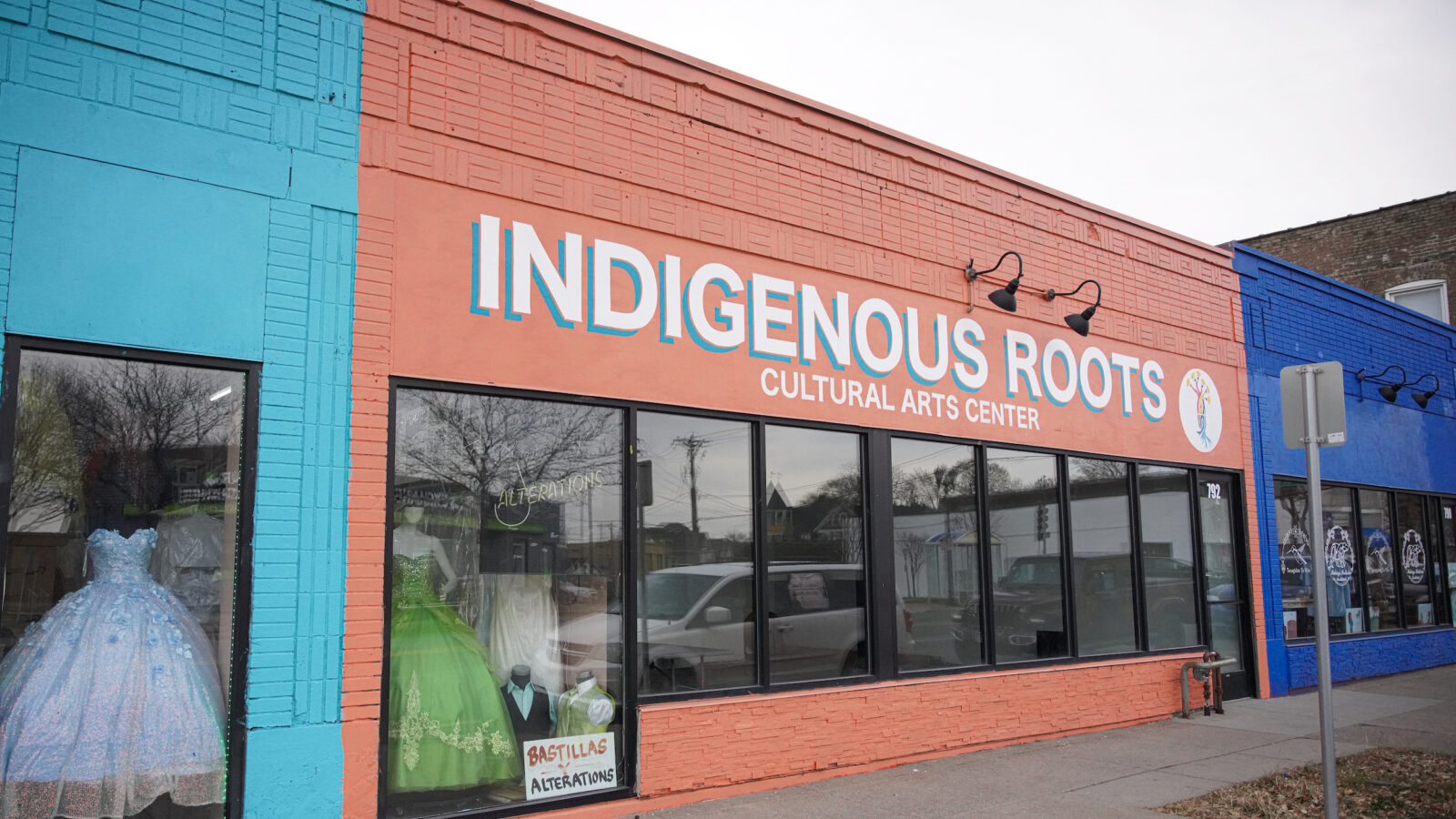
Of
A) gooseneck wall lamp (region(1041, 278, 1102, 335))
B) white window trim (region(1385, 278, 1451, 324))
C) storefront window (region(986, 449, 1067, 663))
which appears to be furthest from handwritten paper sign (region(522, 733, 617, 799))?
white window trim (region(1385, 278, 1451, 324))

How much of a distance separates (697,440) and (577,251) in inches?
66.1

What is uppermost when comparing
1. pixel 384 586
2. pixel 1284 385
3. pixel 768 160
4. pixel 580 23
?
pixel 580 23

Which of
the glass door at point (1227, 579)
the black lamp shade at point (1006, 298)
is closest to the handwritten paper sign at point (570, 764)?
the black lamp shade at point (1006, 298)

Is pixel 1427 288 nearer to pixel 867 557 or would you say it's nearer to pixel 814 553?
pixel 867 557

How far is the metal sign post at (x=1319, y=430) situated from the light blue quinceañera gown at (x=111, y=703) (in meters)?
6.40

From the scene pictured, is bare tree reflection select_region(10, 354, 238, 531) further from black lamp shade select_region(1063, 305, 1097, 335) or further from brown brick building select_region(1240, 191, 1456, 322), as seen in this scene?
brown brick building select_region(1240, 191, 1456, 322)

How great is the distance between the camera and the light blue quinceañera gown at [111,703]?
16.5 feet

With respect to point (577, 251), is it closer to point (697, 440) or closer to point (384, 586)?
point (697, 440)

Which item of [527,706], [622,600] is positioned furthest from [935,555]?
[527,706]

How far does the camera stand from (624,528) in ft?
23.8

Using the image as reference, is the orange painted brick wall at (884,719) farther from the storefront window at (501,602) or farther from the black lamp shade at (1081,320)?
the black lamp shade at (1081,320)

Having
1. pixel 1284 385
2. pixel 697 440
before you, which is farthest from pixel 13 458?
pixel 1284 385

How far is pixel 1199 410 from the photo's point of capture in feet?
40.1

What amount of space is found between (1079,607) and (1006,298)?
321 cm
